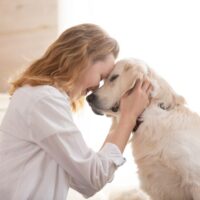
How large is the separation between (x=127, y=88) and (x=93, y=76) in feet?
0.40

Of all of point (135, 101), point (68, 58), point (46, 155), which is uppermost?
point (68, 58)

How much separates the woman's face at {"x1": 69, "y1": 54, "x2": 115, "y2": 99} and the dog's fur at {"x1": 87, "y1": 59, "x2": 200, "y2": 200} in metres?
0.03

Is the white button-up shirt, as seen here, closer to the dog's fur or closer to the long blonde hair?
the long blonde hair

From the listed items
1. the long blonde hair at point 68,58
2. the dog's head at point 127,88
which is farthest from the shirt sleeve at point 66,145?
the dog's head at point 127,88

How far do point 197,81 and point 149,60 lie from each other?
224 mm

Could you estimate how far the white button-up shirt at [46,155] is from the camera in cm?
109

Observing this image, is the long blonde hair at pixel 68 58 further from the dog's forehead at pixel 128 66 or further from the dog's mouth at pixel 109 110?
the dog's mouth at pixel 109 110

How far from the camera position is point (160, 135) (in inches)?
49.9

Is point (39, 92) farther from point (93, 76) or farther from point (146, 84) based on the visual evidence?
point (146, 84)

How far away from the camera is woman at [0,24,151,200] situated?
43.1 inches

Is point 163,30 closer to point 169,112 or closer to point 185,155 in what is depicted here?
point 169,112

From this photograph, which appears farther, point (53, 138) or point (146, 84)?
point (146, 84)

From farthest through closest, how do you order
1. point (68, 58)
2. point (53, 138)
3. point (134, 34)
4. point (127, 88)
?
point (134, 34) < point (127, 88) < point (68, 58) < point (53, 138)

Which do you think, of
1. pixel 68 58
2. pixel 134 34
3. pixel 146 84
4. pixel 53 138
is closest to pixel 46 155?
pixel 53 138
